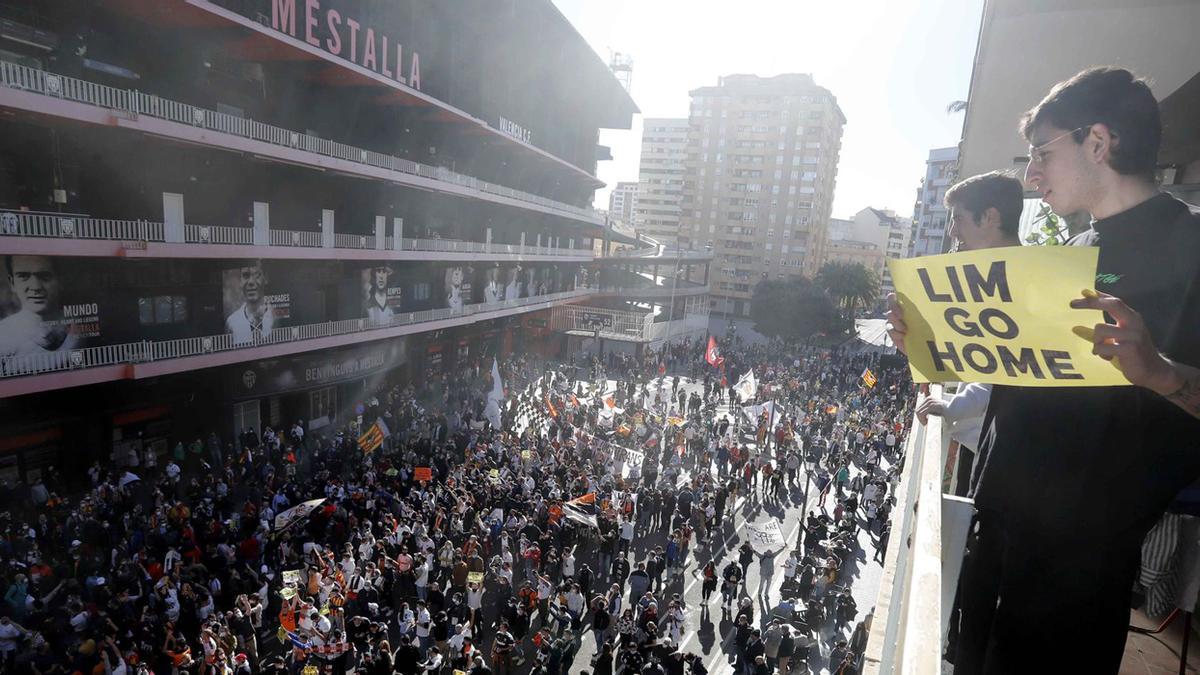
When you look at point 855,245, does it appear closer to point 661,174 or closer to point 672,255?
point 661,174

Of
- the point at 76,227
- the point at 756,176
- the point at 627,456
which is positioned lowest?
the point at 627,456

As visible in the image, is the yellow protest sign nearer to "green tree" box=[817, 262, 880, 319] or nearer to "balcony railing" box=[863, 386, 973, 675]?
"balcony railing" box=[863, 386, 973, 675]

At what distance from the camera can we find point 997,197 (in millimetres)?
3373

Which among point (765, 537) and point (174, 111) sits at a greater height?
point (174, 111)

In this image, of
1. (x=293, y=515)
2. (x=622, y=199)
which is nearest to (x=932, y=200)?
(x=293, y=515)

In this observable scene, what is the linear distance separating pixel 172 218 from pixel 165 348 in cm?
359

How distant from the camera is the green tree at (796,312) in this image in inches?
2422

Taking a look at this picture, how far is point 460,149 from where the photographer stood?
32.8 meters

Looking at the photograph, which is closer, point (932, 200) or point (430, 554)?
point (430, 554)

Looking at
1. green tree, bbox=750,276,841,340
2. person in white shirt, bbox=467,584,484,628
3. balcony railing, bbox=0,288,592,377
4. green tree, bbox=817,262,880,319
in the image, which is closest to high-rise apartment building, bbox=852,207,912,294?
green tree, bbox=817,262,880,319

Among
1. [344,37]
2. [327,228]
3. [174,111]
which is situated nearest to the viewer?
[174,111]

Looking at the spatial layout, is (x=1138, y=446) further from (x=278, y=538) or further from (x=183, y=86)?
(x=183, y=86)

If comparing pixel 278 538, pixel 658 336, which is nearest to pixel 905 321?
pixel 278 538

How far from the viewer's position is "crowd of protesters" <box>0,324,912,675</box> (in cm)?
1046
